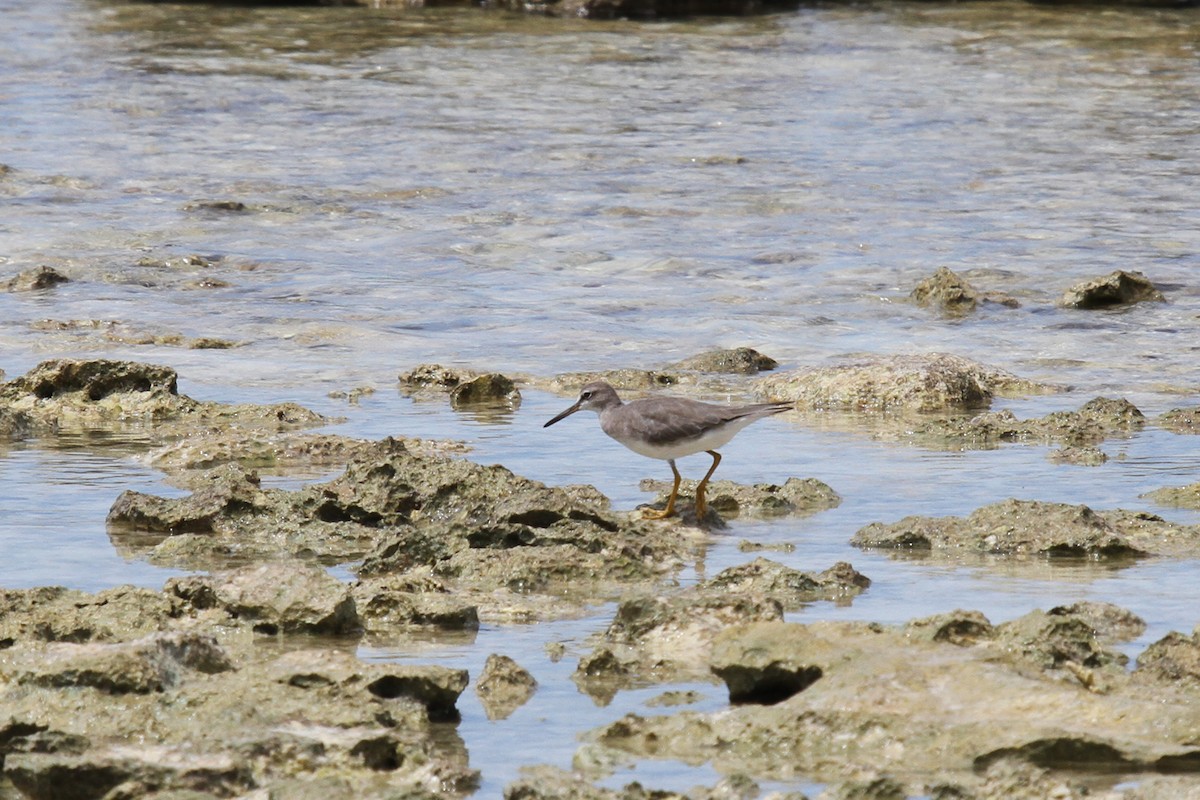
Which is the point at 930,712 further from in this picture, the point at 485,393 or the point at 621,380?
the point at 621,380

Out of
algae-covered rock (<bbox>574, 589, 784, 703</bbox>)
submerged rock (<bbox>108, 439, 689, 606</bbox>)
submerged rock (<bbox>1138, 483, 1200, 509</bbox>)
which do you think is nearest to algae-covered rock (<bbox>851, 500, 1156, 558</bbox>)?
submerged rock (<bbox>1138, 483, 1200, 509</bbox>)

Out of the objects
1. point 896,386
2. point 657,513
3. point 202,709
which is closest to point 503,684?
point 202,709

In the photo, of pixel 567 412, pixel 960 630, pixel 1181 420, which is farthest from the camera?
pixel 1181 420

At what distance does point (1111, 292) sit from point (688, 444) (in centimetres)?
622

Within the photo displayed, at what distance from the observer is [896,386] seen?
33.9 feet

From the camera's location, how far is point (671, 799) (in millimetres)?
4496

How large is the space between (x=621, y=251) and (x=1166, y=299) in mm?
4270

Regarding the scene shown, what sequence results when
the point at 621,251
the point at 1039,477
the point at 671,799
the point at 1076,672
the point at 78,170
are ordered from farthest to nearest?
the point at 78,170
the point at 621,251
the point at 1039,477
the point at 1076,672
the point at 671,799

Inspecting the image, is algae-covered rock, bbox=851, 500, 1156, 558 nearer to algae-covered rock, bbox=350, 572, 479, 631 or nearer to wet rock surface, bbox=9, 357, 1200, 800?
wet rock surface, bbox=9, 357, 1200, 800

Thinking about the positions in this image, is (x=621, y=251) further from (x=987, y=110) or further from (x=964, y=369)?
(x=987, y=110)

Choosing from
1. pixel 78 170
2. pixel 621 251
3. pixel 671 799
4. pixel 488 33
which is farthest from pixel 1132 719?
pixel 488 33

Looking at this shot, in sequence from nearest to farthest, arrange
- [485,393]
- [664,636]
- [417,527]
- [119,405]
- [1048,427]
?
[664,636] < [417,527] < [1048,427] < [119,405] < [485,393]

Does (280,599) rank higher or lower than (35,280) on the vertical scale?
higher

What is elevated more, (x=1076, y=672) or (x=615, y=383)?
(x=1076, y=672)
